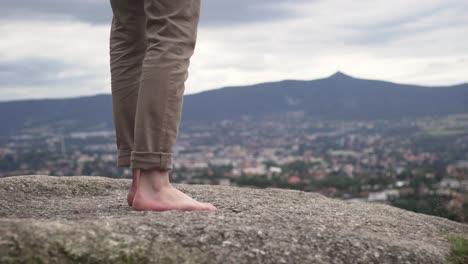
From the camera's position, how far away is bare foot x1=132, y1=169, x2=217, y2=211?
3.43 m

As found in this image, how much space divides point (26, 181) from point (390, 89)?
4635 inches

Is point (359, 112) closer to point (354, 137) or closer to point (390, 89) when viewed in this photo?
point (390, 89)

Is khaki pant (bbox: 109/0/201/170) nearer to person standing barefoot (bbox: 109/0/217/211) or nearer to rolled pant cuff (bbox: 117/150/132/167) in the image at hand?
person standing barefoot (bbox: 109/0/217/211)

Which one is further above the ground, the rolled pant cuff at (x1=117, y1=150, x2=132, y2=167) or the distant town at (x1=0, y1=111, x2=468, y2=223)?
the rolled pant cuff at (x1=117, y1=150, x2=132, y2=167)

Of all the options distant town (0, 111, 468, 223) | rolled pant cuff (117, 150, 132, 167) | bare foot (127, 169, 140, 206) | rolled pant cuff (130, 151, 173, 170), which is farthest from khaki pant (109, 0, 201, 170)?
distant town (0, 111, 468, 223)

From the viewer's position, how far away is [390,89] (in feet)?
389

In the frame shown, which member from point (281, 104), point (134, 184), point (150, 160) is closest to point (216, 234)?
point (150, 160)

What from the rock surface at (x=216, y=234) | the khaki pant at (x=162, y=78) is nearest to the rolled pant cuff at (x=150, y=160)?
the khaki pant at (x=162, y=78)

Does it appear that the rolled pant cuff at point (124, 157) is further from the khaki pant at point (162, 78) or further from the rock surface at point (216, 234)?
the khaki pant at point (162, 78)

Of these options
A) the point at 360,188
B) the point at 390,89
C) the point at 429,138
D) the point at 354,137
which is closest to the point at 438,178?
the point at 360,188

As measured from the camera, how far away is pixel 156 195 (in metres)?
3.48

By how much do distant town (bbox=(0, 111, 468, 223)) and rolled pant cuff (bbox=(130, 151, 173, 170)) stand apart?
2174 cm

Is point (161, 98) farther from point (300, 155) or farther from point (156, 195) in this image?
point (300, 155)

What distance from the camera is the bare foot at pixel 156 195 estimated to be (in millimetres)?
3430
